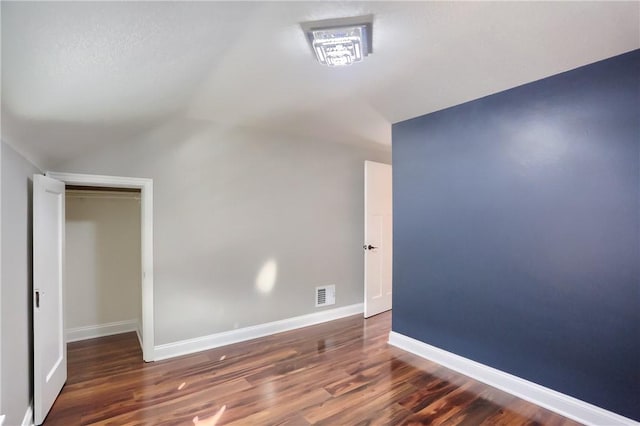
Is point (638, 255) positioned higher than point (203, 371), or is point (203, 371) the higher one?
point (638, 255)

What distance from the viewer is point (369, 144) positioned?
456 cm

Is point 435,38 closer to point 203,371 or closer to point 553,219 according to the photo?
point 553,219

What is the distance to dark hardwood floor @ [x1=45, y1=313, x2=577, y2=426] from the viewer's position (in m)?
2.25

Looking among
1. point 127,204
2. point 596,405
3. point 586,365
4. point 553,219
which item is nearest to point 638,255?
point 553,219

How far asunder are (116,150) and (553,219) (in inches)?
148

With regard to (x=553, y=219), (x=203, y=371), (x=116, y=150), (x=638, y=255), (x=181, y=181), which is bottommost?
(x=203, y=371)

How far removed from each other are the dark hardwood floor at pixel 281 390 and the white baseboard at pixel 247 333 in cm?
11

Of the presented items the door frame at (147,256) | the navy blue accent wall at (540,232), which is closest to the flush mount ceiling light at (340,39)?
the navy blue accent wall at (540,232)

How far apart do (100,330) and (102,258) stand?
0.86m

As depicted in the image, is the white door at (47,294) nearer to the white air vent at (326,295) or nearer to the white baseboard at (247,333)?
the white baseboard at (247,333)

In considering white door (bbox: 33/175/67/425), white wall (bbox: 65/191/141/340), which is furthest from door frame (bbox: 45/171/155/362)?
white wall (bbox: 65/191/141/340)

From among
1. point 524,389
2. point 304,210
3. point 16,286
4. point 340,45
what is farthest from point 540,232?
point 16,286

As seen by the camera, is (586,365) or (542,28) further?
(586,365)

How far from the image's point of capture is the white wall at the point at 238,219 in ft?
10.6
